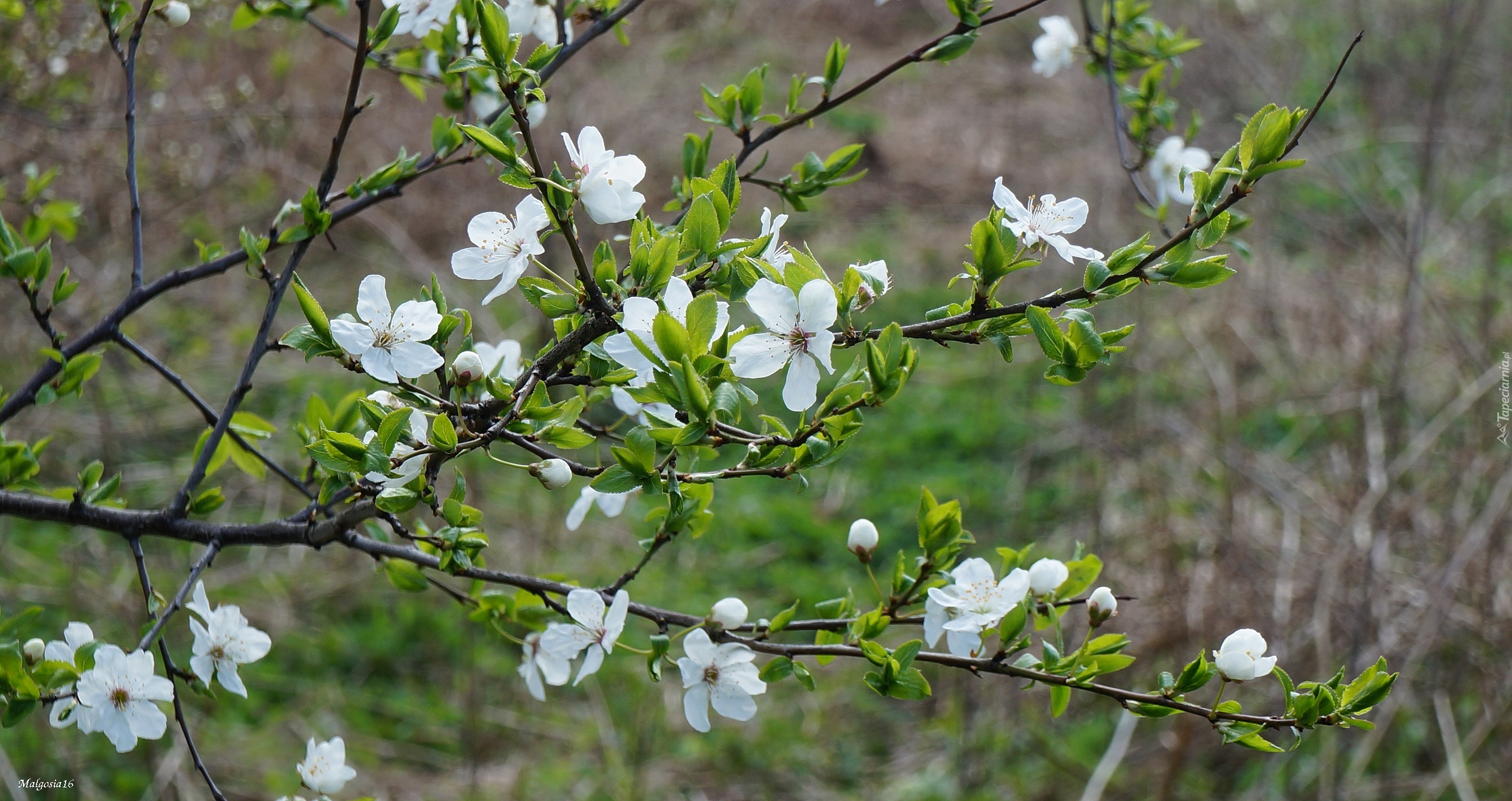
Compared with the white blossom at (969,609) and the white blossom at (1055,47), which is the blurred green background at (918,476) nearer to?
the white blossom at (1055,47)

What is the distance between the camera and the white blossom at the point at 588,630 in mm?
1097

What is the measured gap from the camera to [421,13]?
139cm

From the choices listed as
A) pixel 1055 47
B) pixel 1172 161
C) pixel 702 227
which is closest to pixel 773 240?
pixel 702 227

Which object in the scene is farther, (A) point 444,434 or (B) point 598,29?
(B) point 598,29

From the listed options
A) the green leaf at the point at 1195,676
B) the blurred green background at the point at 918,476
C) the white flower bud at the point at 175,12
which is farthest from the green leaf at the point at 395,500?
the blurred green background at the point at 918,476

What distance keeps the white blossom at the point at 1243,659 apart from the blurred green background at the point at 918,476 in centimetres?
80

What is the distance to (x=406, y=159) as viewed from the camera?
147 cm

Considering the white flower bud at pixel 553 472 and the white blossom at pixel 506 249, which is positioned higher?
the white blossom at pixel 506 249

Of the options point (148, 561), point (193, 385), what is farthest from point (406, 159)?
point (193, 385)

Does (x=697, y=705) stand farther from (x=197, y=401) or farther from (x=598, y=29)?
(x=598, y=29)

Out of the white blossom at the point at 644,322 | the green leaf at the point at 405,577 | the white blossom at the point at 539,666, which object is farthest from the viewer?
the green leaf at the point at 405,577

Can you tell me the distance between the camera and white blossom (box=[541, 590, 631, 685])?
1097 millimetres

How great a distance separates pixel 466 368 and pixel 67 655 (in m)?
0.57

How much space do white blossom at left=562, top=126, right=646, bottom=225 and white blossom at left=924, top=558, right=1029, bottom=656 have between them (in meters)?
0.49
